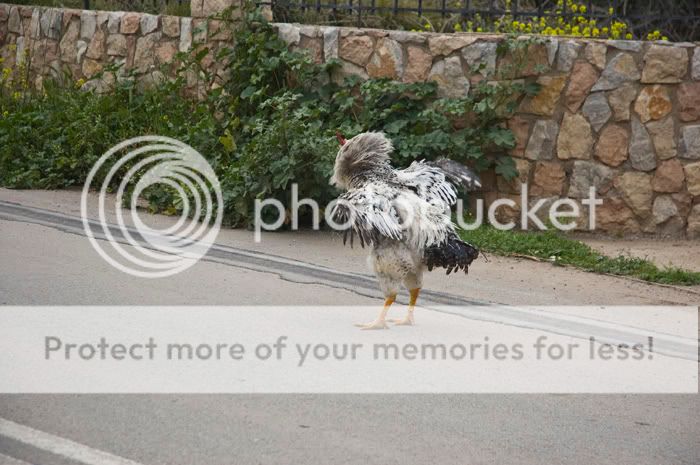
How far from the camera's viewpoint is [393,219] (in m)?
6.59

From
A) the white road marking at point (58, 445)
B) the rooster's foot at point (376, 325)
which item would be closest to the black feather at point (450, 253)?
the rooster's foot at point (376, 325)

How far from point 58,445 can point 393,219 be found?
9.14ft

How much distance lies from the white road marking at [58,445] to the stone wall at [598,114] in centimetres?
662

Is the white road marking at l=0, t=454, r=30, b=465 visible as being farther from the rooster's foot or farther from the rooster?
the rooster's foot

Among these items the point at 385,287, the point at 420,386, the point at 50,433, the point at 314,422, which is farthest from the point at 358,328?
the point at 50,433

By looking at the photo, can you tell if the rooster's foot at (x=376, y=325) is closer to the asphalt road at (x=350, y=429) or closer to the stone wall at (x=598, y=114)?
the asphalt road at (x=350, y=429)

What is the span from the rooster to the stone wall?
3407 mm

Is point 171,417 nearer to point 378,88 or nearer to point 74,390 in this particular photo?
point 74,390

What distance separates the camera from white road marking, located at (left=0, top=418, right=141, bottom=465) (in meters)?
4.52

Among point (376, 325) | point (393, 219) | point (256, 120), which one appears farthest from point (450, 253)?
point (256, 120)

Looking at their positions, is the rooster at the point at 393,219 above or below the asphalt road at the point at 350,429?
above

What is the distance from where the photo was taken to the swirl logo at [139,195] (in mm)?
8828

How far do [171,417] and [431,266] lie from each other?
7.83ft

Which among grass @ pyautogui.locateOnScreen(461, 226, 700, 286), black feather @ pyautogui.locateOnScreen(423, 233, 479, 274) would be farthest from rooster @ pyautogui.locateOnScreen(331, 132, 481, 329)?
grass @ pyautogui.locateOnScreen(461, 226, 700, 286)
